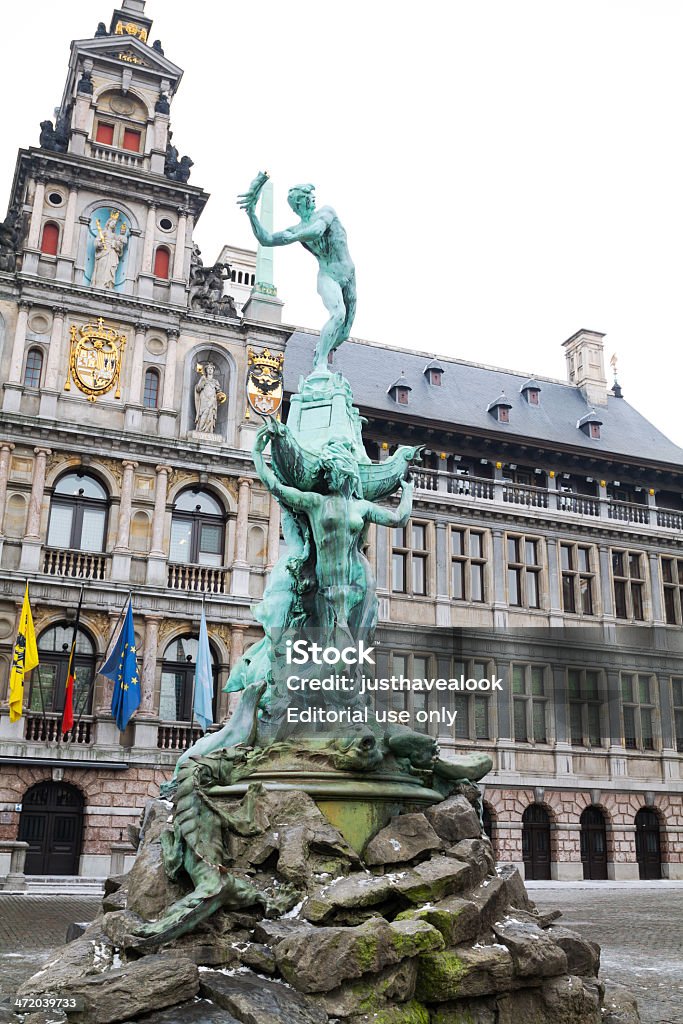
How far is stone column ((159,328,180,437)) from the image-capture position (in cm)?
3095

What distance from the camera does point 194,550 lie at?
30.7 meters

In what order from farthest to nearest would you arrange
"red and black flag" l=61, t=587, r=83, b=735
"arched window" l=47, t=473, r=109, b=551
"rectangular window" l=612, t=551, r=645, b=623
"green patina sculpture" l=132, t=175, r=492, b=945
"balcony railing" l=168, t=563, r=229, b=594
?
"rectangular window" l=612, t=551, r=645, b=623
"balcony railing" l=168, t=563, r=229, b=594
"arched window" l=47, t=473, r=109, b=551
"red and black flag" l=61, t=587, r=83, b=735
"green patina sculpture" l=132, t=175, r=492, b=945

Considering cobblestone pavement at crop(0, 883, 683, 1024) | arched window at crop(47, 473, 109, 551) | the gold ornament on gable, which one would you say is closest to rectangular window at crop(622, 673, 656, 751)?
cobblestone pavement at crop(0, 883, 683, 1024)

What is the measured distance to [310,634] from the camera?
35.6 ft

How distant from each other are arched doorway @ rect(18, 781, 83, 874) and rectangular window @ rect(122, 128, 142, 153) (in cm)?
2020

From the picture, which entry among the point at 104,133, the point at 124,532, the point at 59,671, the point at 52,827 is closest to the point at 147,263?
the point at 104,133

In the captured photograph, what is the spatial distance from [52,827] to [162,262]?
57.4 ft

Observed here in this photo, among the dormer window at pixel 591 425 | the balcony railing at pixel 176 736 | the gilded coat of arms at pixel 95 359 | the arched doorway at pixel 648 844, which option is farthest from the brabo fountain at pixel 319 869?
the dormer window at pixel 591 425

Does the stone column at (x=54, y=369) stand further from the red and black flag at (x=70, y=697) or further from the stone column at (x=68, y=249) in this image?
the red and black flag at (x=70, y=697)

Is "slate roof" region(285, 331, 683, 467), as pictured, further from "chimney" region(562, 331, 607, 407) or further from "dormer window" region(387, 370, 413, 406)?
"chimney" region(562, 331, 607, 407)

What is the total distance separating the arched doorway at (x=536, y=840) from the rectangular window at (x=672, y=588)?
9542 mm

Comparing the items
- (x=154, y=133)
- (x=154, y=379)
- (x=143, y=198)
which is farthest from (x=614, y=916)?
(x=154, y=133)

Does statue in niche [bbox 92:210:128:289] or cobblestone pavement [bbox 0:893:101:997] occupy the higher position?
statue in niche [bbox 92:210:128:289]

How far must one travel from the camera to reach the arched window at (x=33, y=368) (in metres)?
29.9
